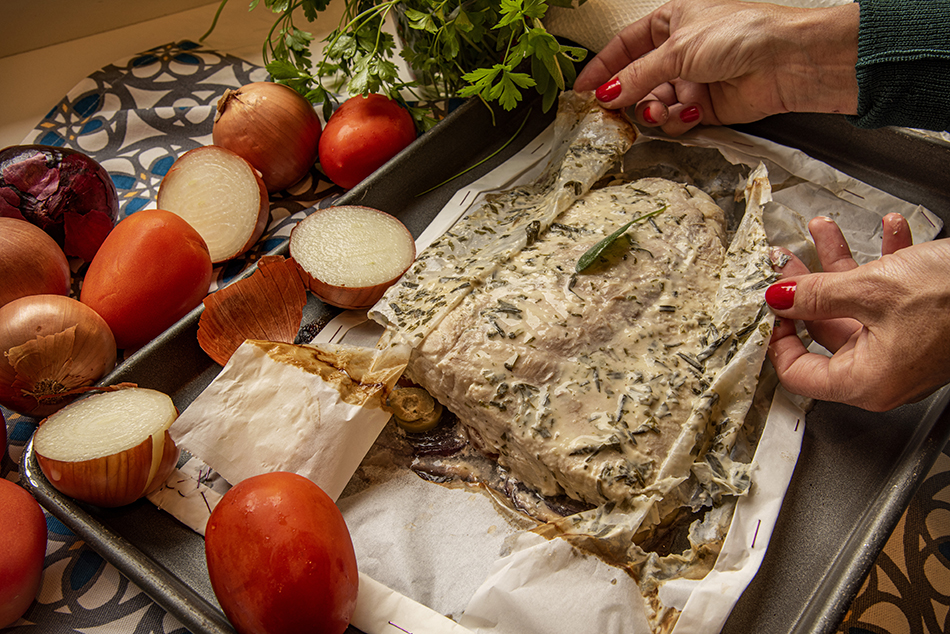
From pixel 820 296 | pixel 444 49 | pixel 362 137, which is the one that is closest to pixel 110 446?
pixel 362 137

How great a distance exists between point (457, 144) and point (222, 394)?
119 cm

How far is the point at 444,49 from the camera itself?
1966mm

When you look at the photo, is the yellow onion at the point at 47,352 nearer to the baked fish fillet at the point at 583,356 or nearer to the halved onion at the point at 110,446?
the halved onion at the point at 110,446

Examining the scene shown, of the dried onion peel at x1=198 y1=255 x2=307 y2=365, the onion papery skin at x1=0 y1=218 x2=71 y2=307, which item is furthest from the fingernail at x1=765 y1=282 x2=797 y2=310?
the onion papery skin at x1=0 y1=218 x2=71 y2=307

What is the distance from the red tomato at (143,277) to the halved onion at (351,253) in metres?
0.30

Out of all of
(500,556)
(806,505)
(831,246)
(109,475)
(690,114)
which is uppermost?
(690,114)

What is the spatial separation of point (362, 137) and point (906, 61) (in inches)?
61.2

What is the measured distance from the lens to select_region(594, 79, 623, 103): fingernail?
1.98m

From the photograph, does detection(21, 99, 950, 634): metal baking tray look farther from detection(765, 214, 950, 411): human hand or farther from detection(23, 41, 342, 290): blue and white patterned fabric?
detection(23, 41, 342, 290): blue and white patterned fabric

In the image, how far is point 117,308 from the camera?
1.62 metres

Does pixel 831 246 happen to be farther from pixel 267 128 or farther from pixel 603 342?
pixel 267 128

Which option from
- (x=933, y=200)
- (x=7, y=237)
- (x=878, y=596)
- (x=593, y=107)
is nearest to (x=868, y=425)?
(x=878, y=596)

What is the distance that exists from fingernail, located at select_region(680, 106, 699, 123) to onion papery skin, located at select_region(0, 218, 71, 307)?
6.43 feet

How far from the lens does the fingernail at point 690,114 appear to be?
1997 mm
